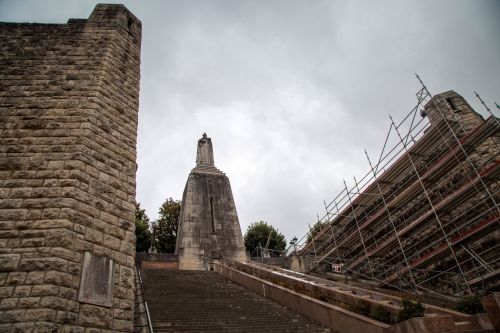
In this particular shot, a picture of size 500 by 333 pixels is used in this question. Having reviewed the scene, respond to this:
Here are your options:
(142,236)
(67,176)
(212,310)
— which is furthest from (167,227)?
(67,176)

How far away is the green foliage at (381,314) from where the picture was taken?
19.5 feet

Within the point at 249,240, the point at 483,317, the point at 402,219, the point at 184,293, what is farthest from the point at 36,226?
the point at 249,240

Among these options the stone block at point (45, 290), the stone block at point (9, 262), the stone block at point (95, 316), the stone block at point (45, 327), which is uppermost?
the stone block at point (9, 262)

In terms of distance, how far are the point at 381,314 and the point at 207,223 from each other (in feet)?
42.5

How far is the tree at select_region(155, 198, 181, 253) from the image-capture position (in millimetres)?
26766

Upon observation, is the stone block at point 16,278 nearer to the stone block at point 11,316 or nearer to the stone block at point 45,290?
the stone block at point 45,290

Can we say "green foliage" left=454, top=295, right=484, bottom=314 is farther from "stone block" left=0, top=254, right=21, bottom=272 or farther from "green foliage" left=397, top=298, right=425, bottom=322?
"stone block" left=0, top=254, right=21, bottom=272

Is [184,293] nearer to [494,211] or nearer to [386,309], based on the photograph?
[386,309]

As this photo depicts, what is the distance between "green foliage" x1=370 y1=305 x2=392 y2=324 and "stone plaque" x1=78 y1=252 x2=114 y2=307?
4.83m

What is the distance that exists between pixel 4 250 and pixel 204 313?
4.61 metres

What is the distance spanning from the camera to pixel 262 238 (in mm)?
29000

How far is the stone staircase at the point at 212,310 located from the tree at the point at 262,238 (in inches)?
729

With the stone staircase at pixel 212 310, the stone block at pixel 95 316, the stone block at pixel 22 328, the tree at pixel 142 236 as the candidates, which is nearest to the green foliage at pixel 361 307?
the stone staircase at pixel 212 310

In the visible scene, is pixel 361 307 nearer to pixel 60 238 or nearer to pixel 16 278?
pixel 60 238
